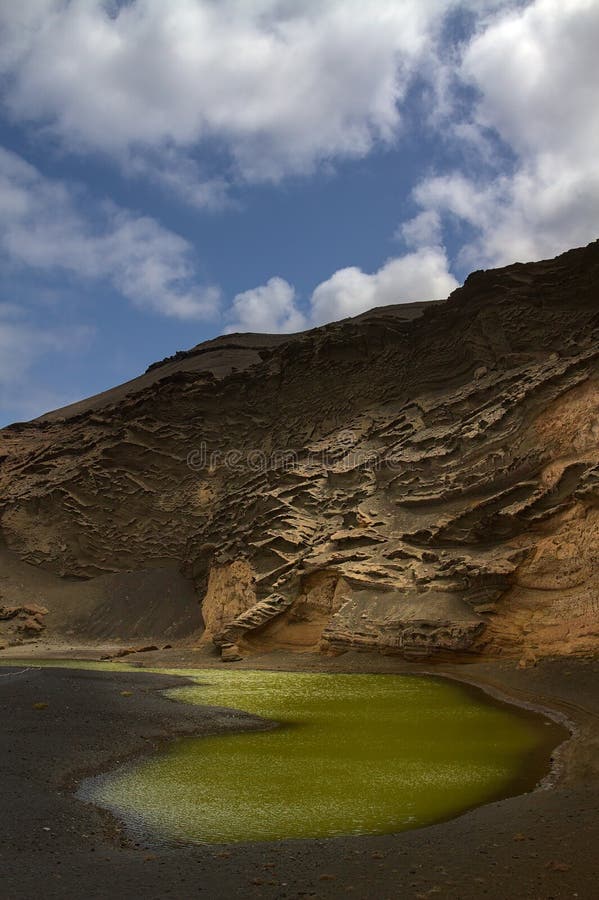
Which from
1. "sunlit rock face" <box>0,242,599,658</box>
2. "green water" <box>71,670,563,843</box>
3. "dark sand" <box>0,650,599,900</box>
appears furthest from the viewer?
"sunlit rock face" <box>0,242,599,658</box>

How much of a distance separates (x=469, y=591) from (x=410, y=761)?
29.6 feet

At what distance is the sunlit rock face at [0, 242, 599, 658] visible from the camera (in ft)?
55.0

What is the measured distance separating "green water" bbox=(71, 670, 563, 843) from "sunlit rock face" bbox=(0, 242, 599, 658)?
13.2 feet

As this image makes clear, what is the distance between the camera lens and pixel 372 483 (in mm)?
24297

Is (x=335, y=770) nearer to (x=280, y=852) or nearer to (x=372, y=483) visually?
(x=280, y=852)

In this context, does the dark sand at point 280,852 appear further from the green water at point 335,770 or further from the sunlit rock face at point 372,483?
the sunlit rock face at point 372,483

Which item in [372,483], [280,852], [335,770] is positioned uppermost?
[372,483]

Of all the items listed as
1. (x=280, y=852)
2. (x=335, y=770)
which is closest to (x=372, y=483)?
(x=335, y=770)

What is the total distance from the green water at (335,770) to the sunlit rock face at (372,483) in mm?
A: 4019

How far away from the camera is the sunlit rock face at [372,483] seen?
16.8 m

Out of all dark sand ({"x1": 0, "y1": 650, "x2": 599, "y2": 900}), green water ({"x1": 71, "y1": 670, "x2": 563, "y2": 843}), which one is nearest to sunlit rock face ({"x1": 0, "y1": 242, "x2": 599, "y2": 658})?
green water ({"x1": 71, "y1": 670, "x2": 563, "y2": 843})

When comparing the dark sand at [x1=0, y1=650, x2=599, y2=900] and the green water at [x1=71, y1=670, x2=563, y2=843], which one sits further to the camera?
the green water at [x1=71, y1=670, x2=563, y2=843]

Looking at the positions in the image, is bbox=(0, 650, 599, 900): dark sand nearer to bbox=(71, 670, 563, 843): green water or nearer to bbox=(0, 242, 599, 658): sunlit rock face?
bbox=(71, 670, 563, 843): green water

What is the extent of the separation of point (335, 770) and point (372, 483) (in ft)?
54.1
